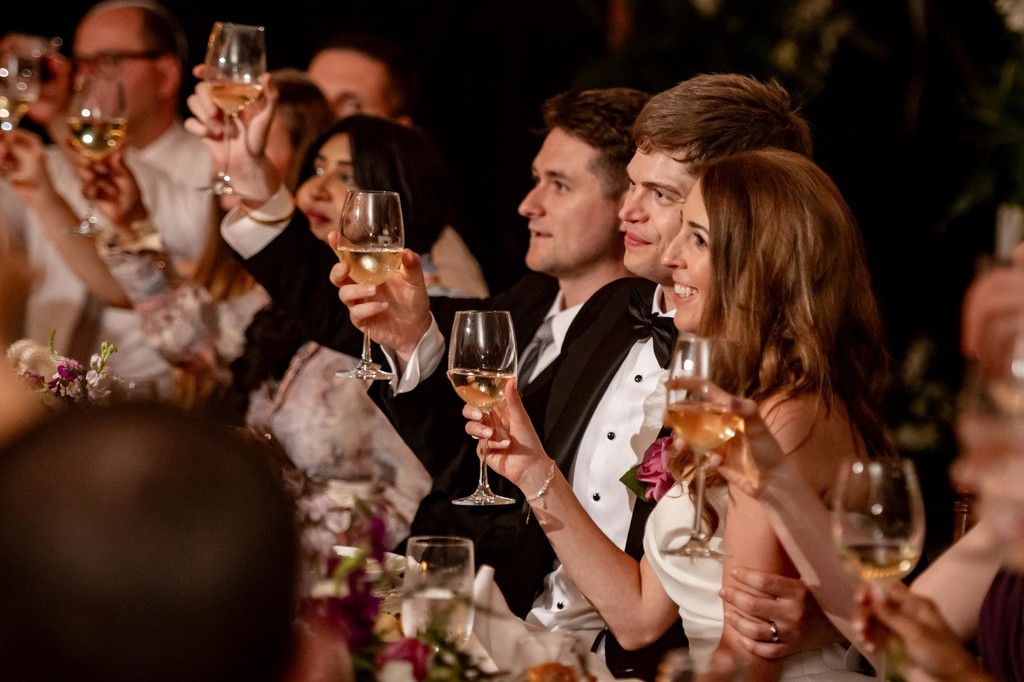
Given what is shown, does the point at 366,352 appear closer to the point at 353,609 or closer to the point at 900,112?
the point at 353,609

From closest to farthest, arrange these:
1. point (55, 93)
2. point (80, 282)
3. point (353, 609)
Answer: point (353, 609) < point (55, 93) < point (80, 282)

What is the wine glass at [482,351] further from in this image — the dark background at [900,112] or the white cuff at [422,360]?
the dark background at [900,112]

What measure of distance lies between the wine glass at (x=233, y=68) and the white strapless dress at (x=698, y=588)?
131cm

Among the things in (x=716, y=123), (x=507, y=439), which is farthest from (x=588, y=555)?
(x=716, y=123)

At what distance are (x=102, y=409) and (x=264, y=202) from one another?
7.25 feet

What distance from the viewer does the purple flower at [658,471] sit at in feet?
7.92

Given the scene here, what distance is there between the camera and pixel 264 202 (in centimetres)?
299

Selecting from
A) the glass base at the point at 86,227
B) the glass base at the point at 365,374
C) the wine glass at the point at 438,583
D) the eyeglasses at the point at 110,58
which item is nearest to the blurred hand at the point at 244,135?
the glass base at the point at 365,374

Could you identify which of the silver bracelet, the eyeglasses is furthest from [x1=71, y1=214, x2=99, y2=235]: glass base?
the silver bracelet

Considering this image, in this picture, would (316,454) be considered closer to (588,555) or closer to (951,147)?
(588,555)

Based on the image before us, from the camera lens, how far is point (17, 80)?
3.02 metres

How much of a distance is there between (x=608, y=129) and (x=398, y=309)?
928 mm

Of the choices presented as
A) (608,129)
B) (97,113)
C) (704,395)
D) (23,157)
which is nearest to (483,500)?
(704,395)

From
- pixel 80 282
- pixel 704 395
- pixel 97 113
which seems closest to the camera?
pixel 704 395
